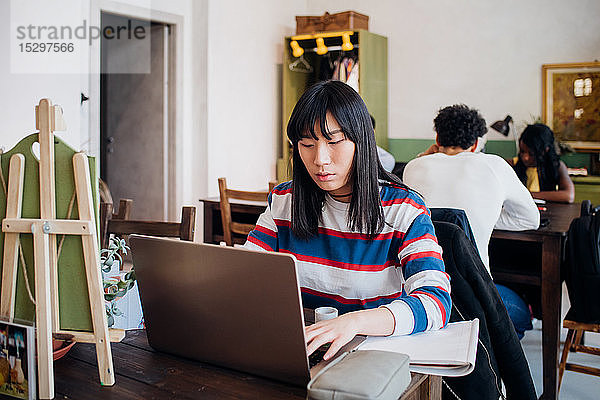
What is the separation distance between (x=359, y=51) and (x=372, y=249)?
4764 mm

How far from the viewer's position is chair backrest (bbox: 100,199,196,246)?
7.18 feet

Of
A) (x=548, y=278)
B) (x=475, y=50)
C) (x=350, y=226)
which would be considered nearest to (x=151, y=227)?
(x=350, y=226)

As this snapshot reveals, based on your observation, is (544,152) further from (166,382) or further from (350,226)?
(166,382)

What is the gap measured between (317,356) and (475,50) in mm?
5319

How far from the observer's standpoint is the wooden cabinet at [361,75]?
6070 mm

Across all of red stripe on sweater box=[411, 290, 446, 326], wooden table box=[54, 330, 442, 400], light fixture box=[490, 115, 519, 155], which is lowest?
wooden table box=[54, 330, 442, 400]

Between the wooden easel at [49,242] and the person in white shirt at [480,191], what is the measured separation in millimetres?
1848

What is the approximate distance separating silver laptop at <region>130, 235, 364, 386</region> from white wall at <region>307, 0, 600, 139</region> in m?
5.07

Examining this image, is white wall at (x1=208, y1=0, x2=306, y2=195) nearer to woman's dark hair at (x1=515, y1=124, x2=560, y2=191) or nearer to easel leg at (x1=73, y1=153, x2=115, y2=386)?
Answer: woman's dark hair at (x1=515, y1=124, x2=560, y2=191)

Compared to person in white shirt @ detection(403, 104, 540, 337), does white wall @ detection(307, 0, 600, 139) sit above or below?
above

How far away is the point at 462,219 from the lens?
2.21 metres

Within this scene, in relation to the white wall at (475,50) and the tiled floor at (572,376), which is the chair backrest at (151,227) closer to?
the tiled floor at (572,376)

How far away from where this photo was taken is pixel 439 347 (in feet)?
4.04

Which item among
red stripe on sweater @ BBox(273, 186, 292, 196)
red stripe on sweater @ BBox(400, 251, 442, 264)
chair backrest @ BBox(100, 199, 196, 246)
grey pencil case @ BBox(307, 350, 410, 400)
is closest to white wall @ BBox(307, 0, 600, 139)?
chair backrest @ BBox(100, 199, 196, 246)
